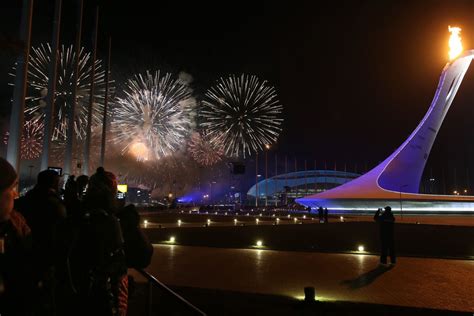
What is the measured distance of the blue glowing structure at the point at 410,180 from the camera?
42.7m

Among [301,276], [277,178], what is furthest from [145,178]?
[301,276]

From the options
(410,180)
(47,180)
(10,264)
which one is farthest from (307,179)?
(10,264)

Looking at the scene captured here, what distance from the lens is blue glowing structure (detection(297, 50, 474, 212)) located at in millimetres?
42688

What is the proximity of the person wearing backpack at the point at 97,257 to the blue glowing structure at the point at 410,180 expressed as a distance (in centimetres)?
4271

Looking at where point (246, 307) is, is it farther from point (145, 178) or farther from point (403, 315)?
point (145, 178)

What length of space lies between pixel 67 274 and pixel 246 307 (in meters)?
4.73

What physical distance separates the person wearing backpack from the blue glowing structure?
4271 centimetres

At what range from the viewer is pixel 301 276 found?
915 cm

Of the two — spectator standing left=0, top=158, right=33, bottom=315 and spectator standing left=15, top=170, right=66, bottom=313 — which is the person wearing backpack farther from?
spectator standing left=0, top=158, right=33, bottom=315

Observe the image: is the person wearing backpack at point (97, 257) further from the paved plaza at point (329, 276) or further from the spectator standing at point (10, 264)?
the paved plaza at point (329, 276)

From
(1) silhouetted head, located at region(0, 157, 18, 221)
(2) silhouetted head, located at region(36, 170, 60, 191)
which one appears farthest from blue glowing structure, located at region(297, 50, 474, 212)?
(1) silhouetted head, located at region(0, 157, 18, 221)

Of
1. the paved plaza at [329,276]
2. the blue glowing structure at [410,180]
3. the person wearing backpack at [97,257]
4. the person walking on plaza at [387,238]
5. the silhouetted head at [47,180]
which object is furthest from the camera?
the blue glowing structure at [410,180]

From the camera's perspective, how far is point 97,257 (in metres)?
2.43

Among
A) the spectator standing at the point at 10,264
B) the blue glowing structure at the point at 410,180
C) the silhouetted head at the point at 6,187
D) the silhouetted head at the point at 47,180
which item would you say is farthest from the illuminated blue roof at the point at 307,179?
the silhouetted head at the point at 6,187
